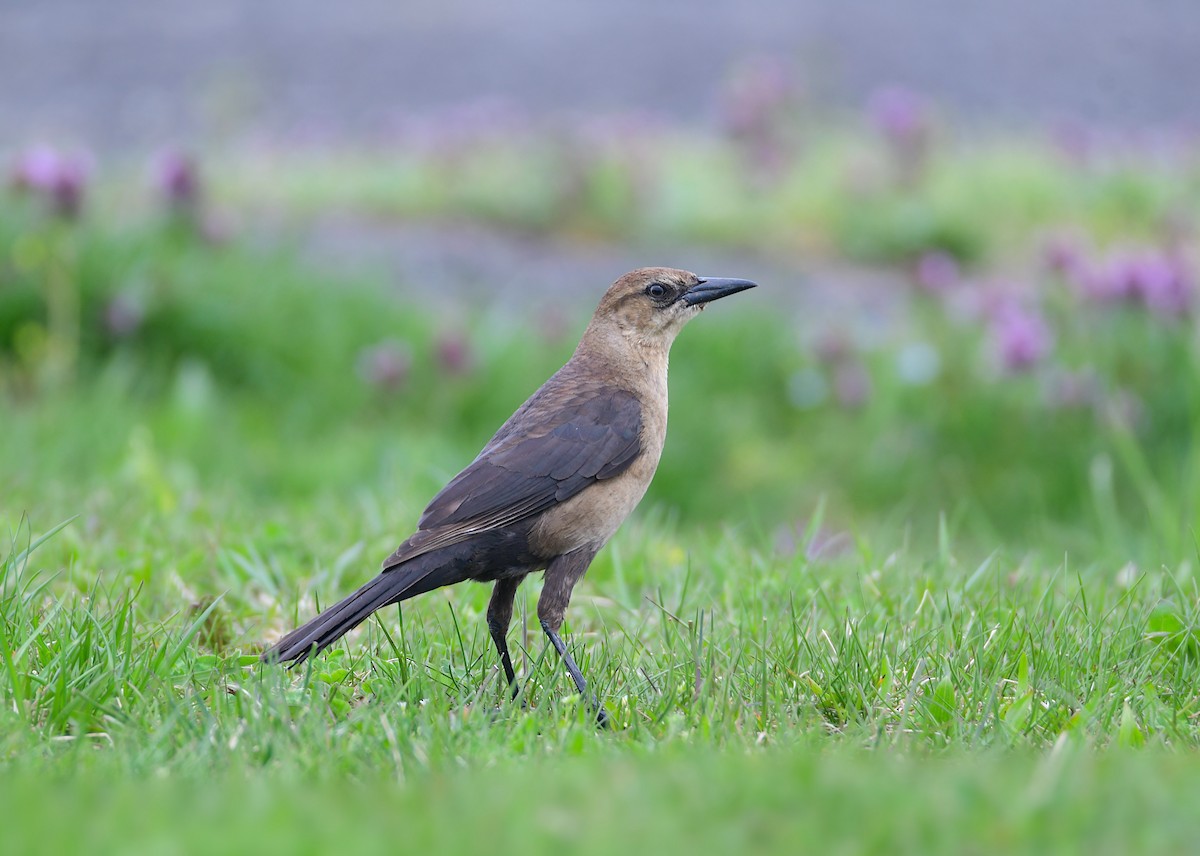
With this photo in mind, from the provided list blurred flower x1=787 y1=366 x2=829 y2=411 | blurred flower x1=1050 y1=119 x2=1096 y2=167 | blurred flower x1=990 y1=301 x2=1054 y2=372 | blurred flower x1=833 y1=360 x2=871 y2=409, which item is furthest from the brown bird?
blurred flower x1=1050 y1=119 x2=1096 y2=167

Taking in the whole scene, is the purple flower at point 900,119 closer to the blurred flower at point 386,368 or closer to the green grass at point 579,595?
the green grass at point 579,595

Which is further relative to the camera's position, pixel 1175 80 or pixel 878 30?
pixel 878 30

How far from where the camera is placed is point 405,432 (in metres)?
6.95

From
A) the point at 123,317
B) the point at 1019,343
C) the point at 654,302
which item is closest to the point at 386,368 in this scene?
the point at 123,317

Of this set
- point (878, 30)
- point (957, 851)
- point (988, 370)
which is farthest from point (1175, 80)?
point (957, 851)

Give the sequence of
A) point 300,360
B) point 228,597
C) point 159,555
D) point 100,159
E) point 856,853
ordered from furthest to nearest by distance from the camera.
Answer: point 100,159, point 300,360, point 159,555, point 228,597, point 856,853

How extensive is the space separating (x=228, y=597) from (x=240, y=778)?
159cm

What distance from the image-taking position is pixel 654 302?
447 cm

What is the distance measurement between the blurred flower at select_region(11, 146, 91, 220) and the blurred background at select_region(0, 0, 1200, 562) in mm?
13

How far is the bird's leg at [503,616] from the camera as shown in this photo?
3.45 m

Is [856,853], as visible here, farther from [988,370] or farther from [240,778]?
[988,370]

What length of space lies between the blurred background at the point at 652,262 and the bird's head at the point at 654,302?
0.75 m

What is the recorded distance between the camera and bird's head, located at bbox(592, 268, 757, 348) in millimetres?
4441

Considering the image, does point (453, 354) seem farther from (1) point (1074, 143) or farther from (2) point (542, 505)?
(1) point (1074, 143)
